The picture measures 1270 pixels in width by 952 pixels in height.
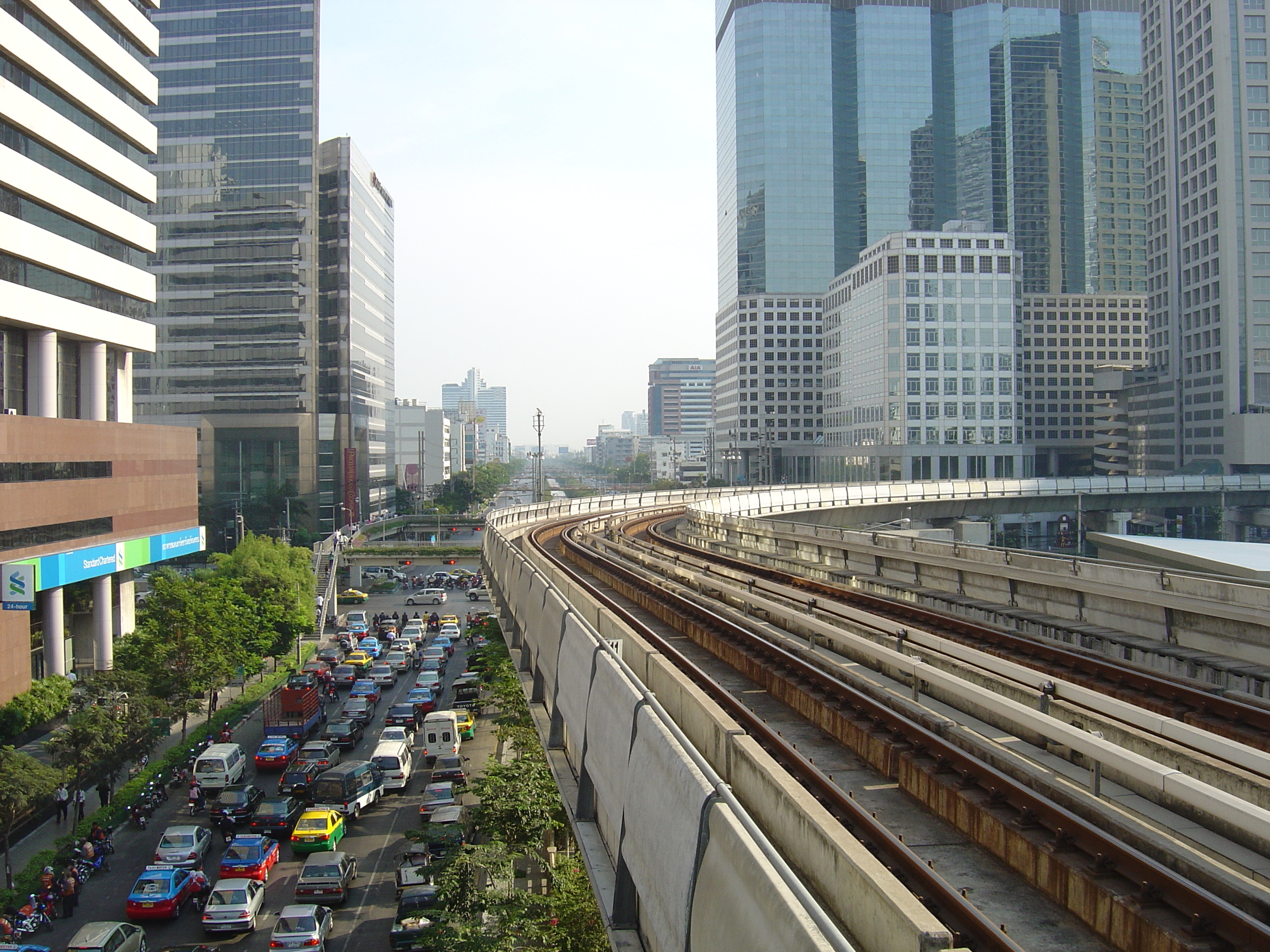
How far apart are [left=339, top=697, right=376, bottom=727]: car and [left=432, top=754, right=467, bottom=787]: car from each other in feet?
24.1

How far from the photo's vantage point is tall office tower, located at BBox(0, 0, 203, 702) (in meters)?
35.8

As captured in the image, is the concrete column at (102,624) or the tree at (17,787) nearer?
the tree at (17,787)

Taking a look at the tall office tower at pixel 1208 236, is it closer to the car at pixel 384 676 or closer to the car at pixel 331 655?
the car at pixel 384 676

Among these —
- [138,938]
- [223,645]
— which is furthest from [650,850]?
[223,645]

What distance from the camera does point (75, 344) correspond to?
143 ft

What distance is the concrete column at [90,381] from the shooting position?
43750 mm

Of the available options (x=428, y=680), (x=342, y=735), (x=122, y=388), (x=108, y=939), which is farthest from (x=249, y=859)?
(x=122, y=388)

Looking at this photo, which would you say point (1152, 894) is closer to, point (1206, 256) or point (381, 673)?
point (381, 673)

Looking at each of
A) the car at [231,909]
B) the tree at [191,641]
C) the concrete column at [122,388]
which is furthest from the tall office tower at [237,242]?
the car at [231,909]

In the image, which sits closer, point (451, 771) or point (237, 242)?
point (451, 771)

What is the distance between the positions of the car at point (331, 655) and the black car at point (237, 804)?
20182mm

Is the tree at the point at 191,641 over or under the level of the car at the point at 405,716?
over

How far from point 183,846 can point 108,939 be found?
5635mm

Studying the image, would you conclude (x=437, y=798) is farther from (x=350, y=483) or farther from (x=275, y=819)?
(x=350, y=483)
